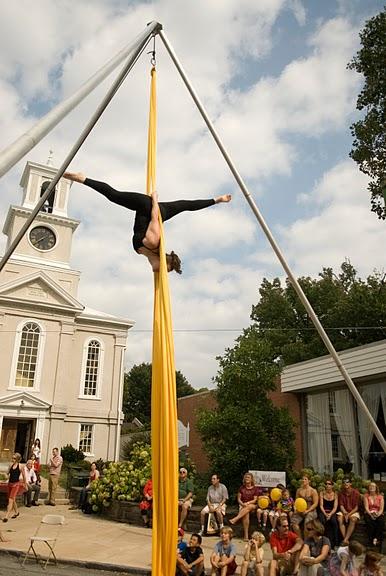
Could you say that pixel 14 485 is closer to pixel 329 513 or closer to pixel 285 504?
pixel 285 504

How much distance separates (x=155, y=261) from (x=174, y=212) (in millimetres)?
488

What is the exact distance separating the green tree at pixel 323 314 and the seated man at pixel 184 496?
50.1 feet

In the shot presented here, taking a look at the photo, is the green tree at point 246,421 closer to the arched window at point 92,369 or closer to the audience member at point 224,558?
the audience member at point 224,558

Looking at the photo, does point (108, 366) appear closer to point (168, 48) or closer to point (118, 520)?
point (118, 520)

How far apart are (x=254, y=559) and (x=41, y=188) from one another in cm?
1777

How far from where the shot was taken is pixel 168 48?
401cm

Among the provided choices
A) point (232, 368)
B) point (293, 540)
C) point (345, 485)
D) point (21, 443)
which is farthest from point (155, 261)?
point (21, 443)

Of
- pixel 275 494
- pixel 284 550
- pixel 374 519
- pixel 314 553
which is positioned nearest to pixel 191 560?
pixel 284 550

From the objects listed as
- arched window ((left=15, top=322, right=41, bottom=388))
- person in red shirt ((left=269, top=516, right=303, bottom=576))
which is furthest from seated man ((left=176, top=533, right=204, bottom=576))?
arched window ((left=15, top=322, right=41, bottom=388))

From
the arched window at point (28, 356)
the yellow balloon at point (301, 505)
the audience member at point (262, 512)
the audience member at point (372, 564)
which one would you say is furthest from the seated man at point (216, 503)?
the arched window at point (28, 356)

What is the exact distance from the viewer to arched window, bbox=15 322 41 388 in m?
17.4

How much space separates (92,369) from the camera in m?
19.2

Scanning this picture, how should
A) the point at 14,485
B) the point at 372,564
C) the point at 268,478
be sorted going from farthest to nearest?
1. the point at 14,485
2. the point at 268,478
3. the point at 372,564

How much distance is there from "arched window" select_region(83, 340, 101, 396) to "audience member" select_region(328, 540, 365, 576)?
14.4m
